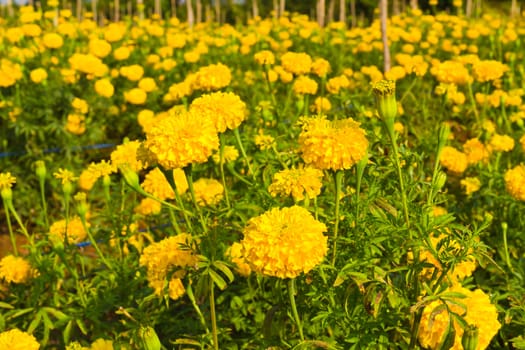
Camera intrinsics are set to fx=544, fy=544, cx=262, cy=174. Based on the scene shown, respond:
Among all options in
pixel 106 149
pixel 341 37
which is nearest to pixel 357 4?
pixel 341 37

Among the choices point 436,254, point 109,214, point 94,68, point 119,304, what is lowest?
point 119,304

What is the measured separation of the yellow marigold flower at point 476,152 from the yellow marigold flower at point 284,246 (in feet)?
6.47

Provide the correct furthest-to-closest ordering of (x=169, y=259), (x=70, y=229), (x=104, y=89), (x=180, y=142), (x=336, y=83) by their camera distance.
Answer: (x=104, y=89) < (x=336, y=83) < (x=70, y=229) < (x=169, y=259) < (x=180, y=142)

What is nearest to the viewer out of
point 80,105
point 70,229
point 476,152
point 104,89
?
point 70,229

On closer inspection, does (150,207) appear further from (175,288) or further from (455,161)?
(455,161)

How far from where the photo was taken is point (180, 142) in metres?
1.39

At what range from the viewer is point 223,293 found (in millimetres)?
2002

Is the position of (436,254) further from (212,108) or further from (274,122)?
(274,122)

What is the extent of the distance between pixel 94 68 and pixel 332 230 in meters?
2.77

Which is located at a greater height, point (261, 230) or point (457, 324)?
point (261, 230)

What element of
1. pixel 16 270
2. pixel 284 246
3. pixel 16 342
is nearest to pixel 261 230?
pixel 284 246

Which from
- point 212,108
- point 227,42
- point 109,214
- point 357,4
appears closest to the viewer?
point 212,108

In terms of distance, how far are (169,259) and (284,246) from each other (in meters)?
0.59

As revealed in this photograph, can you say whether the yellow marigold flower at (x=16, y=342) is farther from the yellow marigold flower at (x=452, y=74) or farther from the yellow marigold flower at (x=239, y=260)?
the yellow marigold flower at (x=452, y=74)
